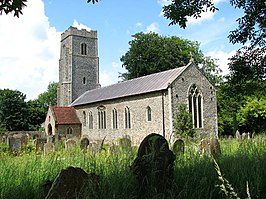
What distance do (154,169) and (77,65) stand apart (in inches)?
1465

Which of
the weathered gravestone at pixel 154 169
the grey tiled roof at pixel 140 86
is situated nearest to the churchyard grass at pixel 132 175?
the weathered gravestone at pixel 154 169

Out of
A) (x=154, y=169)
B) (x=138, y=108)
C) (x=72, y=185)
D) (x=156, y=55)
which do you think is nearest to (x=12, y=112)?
(x=156, y=55)

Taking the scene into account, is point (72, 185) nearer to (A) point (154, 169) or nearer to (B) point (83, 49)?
(A) point (154, 169)

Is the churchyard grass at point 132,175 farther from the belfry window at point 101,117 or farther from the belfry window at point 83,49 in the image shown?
the belfry window at point 83,49

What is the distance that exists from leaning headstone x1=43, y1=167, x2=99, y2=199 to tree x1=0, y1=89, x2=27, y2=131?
42.3 m

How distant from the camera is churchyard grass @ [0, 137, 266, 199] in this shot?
366 centimetres

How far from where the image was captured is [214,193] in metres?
3.83

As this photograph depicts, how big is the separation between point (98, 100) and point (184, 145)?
920 inches

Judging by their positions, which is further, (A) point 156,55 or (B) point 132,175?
(A) point 156,55

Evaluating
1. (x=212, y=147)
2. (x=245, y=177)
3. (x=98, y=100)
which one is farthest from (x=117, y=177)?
(x=98, y=100)

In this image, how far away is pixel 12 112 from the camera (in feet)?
145

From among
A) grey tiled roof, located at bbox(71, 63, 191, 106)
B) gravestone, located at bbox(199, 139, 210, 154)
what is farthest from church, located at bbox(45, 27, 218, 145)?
gravestone, located at bbox(199, 139, 210, 154)

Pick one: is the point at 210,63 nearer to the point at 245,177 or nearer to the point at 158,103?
the point at 158,103

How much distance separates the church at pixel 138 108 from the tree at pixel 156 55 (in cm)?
831
